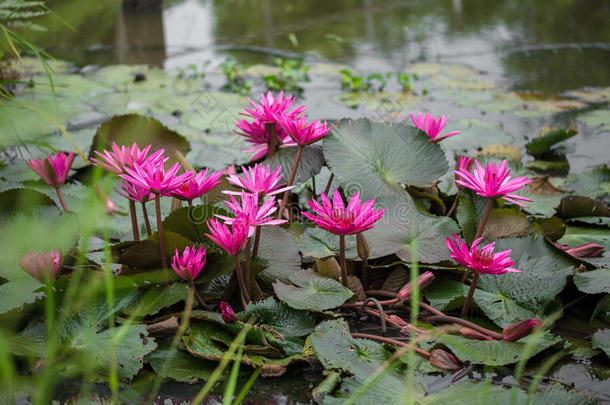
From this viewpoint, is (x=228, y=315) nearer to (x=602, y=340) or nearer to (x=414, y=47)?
(x=602, y=340)

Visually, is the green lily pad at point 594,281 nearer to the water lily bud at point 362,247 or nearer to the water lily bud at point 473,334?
the water lily bud at point 473,334

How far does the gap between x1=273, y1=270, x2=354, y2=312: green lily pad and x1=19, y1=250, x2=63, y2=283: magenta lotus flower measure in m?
0.40

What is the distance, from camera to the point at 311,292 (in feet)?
3.39

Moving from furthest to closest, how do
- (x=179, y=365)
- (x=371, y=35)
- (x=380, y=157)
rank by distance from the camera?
(x=371, y=35) → (x=380, y=157) → (x=179, y=365)

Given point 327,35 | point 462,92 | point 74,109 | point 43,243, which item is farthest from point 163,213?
point 327,35

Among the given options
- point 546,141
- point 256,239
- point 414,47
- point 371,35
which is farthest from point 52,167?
point 371,35

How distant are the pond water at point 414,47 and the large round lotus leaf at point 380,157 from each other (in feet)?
2.55

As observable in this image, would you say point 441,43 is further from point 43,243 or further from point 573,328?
point 43,243

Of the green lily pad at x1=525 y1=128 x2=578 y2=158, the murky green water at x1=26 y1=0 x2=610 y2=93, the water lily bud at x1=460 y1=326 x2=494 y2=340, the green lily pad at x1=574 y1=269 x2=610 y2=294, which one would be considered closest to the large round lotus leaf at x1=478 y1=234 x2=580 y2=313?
the green lily pad at x1=574 y1=269 x2=610 y2=294

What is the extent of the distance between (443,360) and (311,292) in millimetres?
273

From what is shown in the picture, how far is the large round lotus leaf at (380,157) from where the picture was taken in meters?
1.23

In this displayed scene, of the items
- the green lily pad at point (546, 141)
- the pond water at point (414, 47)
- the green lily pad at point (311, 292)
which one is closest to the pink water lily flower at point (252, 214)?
the green lily pad at point (311, 292)

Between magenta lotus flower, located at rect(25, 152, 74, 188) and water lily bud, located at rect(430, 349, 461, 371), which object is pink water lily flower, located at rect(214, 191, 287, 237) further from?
magenta lotus flower, located at rect(25, 152, 74, 188)

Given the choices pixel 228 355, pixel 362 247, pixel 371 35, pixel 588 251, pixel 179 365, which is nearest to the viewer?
pixel 228 355
